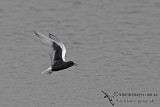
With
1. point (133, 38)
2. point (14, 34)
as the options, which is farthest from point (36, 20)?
point (133, 38)

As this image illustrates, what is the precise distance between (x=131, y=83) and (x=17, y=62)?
4.93 meters

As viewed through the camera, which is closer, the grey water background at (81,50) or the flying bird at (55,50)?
the flying bird at (55,50)

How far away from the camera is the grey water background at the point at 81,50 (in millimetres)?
20844

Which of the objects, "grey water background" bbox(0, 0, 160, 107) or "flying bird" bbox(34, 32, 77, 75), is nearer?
"flying bird" bbox(34, 32, 77, 75)

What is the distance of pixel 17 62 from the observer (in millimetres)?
24188

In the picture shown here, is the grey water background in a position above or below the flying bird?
below

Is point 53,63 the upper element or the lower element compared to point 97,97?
upper

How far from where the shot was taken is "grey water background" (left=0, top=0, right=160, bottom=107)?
2084 centimetres

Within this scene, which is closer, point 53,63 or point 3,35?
point 53,63

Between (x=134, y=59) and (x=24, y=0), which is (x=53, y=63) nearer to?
(x=134, y=59)

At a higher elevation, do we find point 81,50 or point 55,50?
point 55,50

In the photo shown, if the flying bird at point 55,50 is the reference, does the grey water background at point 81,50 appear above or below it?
below

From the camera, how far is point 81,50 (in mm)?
25859

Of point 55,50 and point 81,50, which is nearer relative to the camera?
point 55,50
